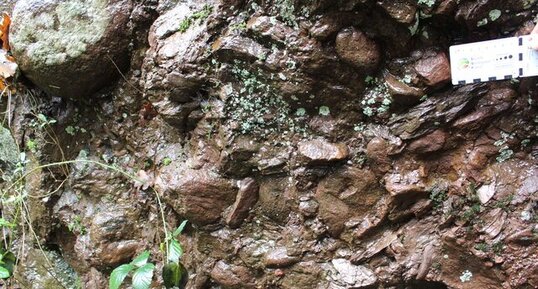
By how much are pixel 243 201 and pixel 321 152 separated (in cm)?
49

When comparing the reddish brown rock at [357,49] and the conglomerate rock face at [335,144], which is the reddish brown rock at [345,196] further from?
the reddish brown rock at [357,49]

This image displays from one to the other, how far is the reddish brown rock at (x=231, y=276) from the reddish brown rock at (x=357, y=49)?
1.20m

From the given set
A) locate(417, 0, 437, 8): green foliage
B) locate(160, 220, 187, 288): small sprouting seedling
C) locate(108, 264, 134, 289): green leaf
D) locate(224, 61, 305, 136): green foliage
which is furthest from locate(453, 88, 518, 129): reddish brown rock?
locate(108, 264, 134, 289): green leaf

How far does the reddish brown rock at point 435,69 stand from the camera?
181cm

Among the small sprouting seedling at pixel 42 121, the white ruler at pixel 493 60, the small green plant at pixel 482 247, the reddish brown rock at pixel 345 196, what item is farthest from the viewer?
the small sprouting seedling at pixel 42 121

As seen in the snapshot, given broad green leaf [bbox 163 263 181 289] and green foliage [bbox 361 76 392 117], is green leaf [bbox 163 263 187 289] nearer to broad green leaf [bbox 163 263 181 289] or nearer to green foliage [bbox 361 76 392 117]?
broad green leaf [bbox 163 263 181 289]

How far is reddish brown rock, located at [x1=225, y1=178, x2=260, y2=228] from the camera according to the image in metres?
2.22

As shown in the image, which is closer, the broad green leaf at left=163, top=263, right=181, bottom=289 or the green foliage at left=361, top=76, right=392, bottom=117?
the green foliage at left=361, top=76, right=392, bottom=117

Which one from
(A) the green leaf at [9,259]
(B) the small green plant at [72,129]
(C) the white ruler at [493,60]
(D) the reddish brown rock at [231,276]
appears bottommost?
(A) the green leaf at [9,259]

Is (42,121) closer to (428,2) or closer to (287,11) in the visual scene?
(287,11)

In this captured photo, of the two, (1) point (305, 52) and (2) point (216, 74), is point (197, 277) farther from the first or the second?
(1) point (305, 52)

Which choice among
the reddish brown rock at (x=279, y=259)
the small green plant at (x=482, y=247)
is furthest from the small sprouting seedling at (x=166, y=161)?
the small green plant at (x=482, y=247)

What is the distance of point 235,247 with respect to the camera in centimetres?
227

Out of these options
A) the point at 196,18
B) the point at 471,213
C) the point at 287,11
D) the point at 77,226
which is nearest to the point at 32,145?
the point at 77,226
